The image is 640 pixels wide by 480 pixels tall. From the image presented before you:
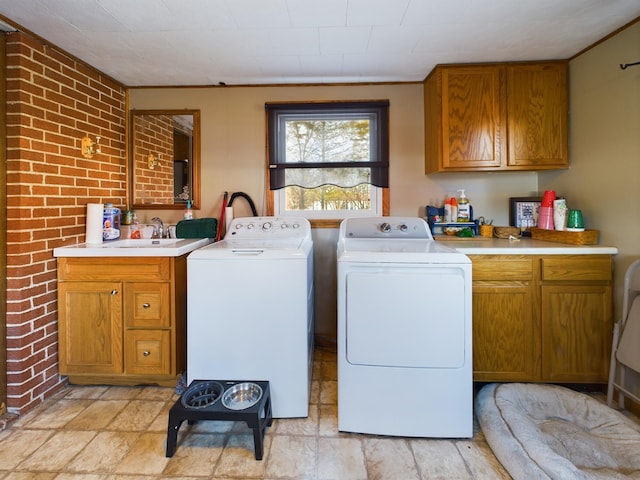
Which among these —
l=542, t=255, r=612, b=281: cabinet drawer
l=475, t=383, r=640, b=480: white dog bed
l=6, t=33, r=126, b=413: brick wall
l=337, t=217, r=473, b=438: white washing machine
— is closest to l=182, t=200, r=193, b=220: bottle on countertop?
l=6, t=33, r=126, b=413: brick wall

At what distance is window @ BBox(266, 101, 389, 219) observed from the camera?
2725 millimetres

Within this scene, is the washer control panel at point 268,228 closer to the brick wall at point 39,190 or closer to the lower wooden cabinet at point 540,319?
the brick wall at point 39,190

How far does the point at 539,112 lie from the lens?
2367 millimetres

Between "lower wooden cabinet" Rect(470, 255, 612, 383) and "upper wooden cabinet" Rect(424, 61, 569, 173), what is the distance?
0.79 m

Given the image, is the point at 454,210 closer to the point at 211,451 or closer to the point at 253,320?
the point at 253,320

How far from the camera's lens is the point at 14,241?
188cm

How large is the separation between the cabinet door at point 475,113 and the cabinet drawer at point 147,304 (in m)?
2.12

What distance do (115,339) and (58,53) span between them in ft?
5.94

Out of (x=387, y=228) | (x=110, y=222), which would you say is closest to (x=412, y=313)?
(x=387, y=228)

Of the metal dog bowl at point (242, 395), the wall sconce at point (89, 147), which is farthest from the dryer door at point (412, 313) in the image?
the wall sconce at point (89, 147)

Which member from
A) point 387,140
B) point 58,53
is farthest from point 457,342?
point 58,53

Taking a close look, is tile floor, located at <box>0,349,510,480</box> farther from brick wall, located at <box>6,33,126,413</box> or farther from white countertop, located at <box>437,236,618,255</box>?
white countertop, located at <box>437,236,618,255</box>

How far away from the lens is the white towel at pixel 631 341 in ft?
5.69

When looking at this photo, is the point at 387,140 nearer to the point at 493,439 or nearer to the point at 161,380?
the point at 493,439
